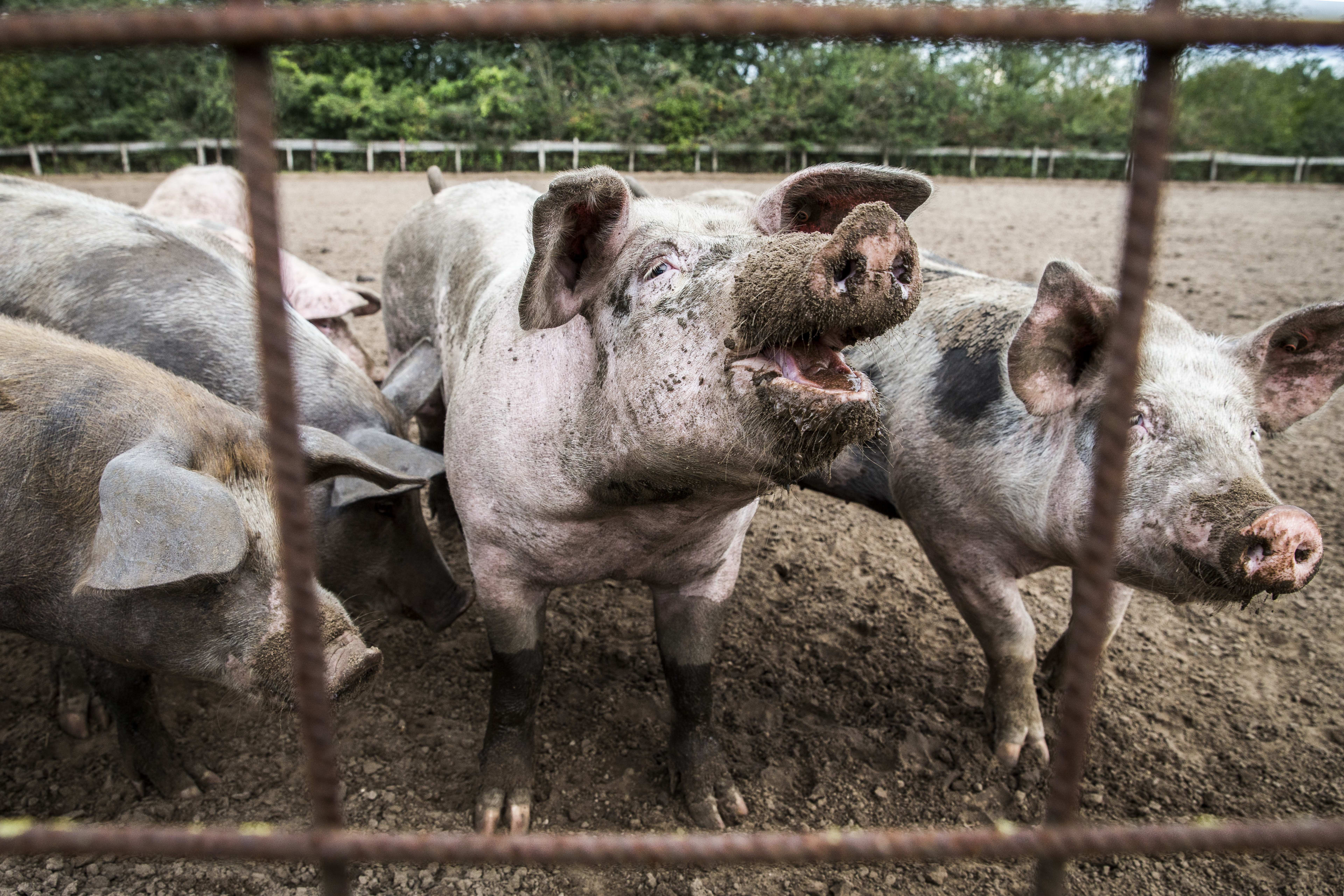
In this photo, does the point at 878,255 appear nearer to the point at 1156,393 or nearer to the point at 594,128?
the point at 1156,393

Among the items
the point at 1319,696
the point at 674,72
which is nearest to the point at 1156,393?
the point at 1319,696

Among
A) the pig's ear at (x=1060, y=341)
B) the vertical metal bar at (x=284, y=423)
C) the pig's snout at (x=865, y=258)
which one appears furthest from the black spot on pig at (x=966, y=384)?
the vertical metal bar at (x=284, y=423)

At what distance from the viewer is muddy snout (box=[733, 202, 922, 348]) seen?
162cm

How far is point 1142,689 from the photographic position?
3.41 metres

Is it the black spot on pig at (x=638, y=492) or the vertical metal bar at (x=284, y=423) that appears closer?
the vertical metal bar at (x=284, y=423)

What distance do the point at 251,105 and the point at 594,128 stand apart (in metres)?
28.2

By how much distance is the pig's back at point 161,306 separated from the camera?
3.39 m

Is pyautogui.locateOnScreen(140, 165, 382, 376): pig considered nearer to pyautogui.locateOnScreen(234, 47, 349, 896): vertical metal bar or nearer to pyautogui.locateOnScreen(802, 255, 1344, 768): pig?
pyautogui.locateOnScreen(802, 255, 1344, 768): pig

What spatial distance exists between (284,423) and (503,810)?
6.99 ft

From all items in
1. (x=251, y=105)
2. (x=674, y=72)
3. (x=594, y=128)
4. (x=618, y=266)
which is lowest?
(x=618, y=266)

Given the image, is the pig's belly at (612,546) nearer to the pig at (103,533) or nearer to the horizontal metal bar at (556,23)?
the pig at (103,533)

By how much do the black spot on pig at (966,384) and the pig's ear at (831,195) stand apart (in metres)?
0.75

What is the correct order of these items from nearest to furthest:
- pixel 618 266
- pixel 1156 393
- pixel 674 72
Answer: pixel 618 266, pixel 1156 393, pixel 674 72

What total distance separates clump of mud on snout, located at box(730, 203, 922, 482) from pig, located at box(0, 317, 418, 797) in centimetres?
125
